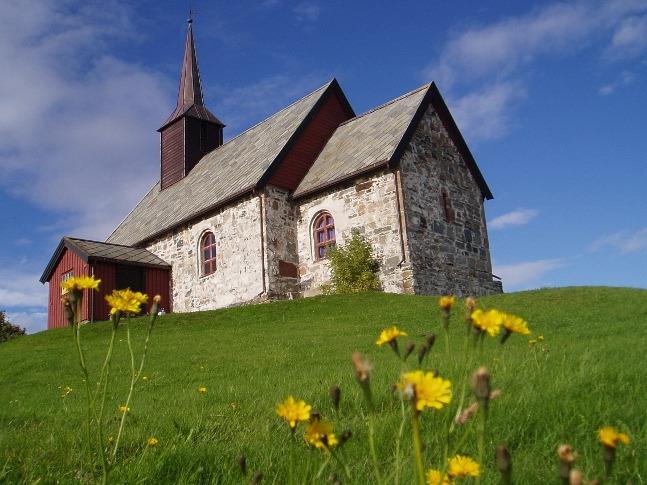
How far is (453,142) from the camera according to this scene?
21.1m

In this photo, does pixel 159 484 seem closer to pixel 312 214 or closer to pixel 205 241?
pixel 312 214

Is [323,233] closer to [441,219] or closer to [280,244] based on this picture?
[280,244]

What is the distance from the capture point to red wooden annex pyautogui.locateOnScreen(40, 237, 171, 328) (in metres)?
20.7

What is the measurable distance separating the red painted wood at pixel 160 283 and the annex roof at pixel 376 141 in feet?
22.3

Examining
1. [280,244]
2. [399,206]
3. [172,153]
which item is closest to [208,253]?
[280,244]

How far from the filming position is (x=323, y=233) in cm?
1933

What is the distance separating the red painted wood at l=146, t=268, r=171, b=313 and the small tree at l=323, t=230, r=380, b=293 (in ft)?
26.9

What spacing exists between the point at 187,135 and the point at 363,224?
45.4ft

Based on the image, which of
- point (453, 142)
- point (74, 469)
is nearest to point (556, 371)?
point (74, 469)

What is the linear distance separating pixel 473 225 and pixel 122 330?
40.7 feet

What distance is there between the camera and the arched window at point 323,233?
1902cm

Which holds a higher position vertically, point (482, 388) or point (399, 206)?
Result: point (399, 206)

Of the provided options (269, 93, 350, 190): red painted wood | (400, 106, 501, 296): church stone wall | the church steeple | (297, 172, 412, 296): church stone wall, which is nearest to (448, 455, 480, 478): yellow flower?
(297, 172, 412, 296): church stone wall

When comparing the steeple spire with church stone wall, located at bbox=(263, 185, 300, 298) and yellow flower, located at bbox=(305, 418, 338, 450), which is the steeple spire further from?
yellow flower, located at bbox=(305, 418, 338, 450)
